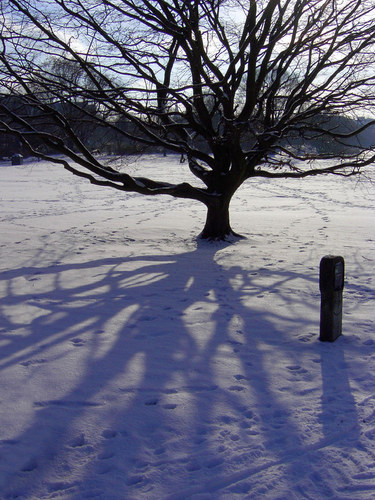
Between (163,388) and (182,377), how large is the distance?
0.23 m

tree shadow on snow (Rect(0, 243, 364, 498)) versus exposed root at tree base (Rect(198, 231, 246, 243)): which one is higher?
exposed root at tree base (Rect(198, 231, 246, 243))

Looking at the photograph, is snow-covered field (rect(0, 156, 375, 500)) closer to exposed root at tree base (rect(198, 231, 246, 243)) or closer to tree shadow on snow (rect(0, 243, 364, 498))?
tree shadow on snow (rect(0, 243, 364, 498))

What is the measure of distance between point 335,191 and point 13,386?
19.5 m

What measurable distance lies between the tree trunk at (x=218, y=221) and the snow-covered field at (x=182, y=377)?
114 cm

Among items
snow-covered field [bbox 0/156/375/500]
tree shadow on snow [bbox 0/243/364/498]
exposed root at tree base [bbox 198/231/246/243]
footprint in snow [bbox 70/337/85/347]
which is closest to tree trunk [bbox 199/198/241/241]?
exposed root at tree base [bbox 198/231/246/243]

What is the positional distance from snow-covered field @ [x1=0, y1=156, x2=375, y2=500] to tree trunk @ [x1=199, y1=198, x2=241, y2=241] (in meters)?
1.14

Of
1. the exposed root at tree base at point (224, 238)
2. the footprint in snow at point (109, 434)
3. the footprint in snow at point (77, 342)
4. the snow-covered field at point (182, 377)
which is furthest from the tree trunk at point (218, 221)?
the footprint in snow at point (109, 434)

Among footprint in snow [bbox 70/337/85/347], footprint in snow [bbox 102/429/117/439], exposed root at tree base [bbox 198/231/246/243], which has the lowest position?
footprint in snow [bbox 102/429/117/439]

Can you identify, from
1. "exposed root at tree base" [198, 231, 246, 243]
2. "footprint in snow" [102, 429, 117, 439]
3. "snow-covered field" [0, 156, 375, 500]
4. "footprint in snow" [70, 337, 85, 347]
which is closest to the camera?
Result: "snow-covered field" [0, 156, 375, 500]

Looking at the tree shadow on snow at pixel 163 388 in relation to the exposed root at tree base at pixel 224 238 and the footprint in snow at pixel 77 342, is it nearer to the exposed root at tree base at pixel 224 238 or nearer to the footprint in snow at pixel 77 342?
the footprint in snow at pixel 77 342

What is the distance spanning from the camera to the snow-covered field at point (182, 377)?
2.54m

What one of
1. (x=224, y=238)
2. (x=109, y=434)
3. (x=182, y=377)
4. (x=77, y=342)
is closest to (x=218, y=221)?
(x=224, y=238)

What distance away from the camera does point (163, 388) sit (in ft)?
11.3

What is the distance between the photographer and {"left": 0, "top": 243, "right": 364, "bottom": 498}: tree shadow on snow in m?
2.58
